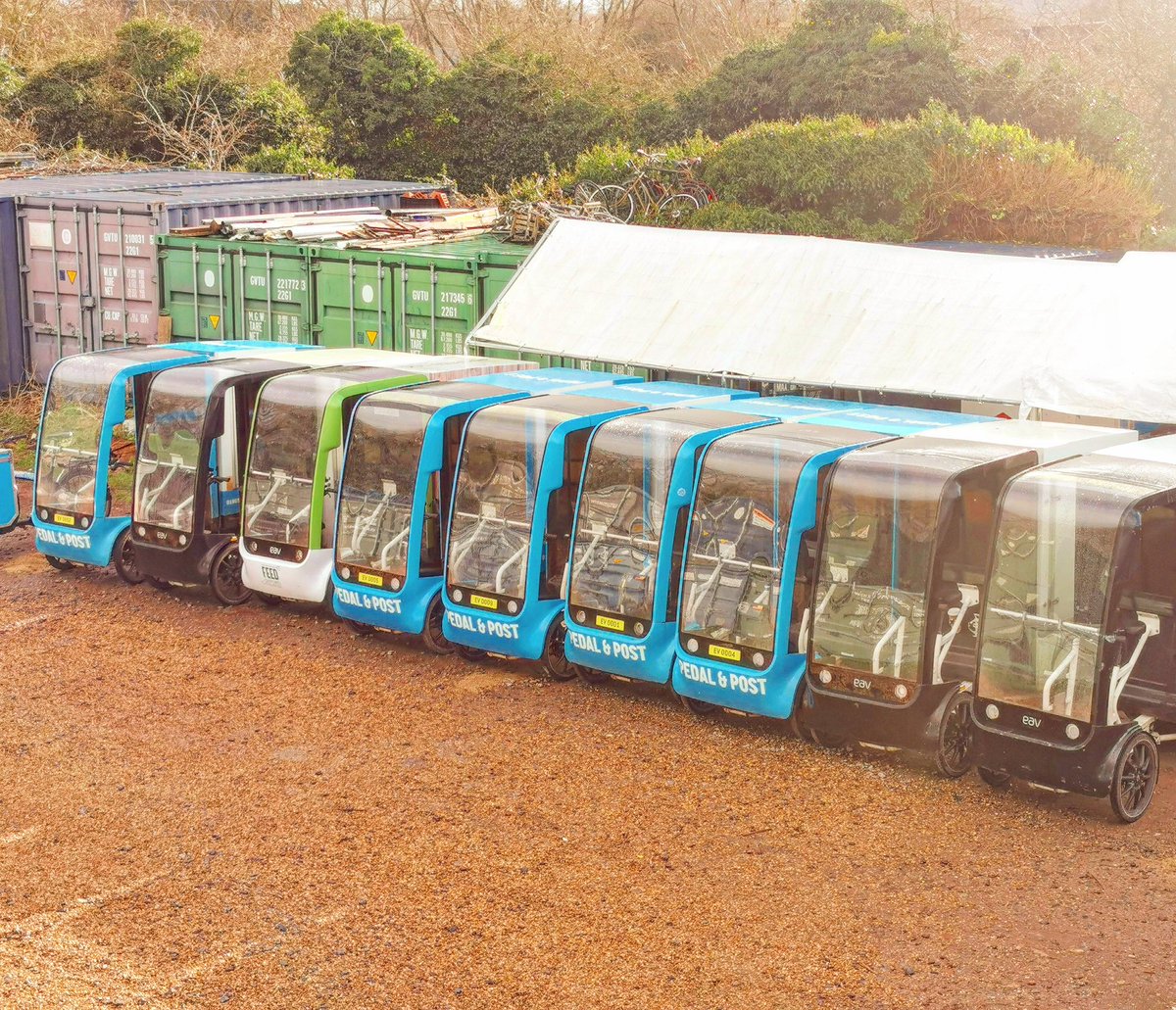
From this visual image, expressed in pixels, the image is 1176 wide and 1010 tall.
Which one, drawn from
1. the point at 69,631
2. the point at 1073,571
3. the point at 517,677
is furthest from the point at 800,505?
the point at 69,631

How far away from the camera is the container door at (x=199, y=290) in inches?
741

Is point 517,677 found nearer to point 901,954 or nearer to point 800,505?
point 800,505

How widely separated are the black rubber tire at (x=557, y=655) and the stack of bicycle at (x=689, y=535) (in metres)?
0.02

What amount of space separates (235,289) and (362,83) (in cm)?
1554

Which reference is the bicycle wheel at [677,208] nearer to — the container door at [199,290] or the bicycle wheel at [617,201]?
the bicycle wheel at [617,201]

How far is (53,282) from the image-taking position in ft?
66.8

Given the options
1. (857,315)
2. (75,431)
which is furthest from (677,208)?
(75,431)

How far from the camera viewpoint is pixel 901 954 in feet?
24.4

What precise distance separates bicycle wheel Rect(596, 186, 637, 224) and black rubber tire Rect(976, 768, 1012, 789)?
14.3 meters

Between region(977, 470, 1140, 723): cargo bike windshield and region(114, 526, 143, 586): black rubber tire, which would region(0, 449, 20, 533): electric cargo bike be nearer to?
region(114, 526, 143, 586): black rubber tire

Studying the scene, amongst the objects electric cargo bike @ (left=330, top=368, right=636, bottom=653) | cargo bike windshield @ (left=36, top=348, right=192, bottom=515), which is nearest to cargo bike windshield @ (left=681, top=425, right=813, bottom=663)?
electric cargo bike @ (left=330, top=368, right=636, bottom=653)

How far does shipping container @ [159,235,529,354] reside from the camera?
17.1 meters

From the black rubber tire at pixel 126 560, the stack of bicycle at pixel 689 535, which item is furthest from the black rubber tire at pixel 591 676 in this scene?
the black rubber tire at pixel 126 560

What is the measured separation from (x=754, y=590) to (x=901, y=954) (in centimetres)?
311
